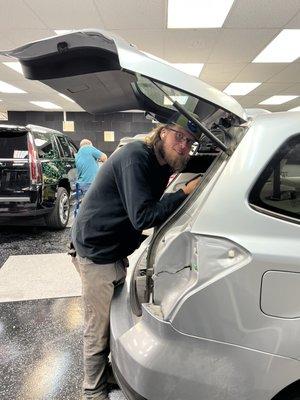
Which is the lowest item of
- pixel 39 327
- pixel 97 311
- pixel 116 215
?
pixel 39 327

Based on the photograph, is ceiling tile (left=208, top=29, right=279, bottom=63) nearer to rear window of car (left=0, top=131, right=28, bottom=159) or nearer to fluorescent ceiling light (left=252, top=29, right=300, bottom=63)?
fluorescent ceiling light (left=252, top=29, right=300, bottom=63)

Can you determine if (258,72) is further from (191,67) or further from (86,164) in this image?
(86,164)

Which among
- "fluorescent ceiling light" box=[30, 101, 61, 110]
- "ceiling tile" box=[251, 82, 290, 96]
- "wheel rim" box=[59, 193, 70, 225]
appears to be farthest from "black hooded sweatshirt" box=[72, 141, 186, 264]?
"fluorescent ceiling light" box=[30, 101, 61, 110]

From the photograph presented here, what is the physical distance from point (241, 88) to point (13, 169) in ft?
22.6

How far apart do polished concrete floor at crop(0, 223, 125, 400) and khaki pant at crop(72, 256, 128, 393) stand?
0.65 ft

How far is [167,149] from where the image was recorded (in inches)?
60.7

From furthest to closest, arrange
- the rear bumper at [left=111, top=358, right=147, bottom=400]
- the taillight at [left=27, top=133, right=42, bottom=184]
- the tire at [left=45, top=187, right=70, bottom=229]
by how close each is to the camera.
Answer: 1. the tire at [left=45, top=187, right=70, bottom=229]
2. the taillight at [left=27, top=133, right=42, bottom=184]
3. the rear bumper at [left=111, top=358, right=147, bottom=400]

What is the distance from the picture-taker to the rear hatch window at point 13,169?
4.50m

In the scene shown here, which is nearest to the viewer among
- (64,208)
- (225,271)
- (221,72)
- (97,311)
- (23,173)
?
(225,271)

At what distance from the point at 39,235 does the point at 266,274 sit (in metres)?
4.71

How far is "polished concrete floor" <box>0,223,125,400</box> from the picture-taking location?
76.2 inches

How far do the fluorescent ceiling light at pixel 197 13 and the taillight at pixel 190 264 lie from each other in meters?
3.85

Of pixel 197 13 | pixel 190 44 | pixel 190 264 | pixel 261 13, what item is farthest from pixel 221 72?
pixel 190 264

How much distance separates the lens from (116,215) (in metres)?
1.59
